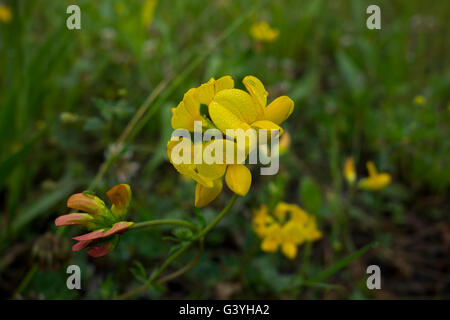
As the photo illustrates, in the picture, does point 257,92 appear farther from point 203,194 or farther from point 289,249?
point 289,249

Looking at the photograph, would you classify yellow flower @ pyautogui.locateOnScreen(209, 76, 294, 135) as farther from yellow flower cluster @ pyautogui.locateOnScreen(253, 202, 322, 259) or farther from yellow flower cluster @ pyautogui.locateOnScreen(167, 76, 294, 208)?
yellow flower cluster @ pyautogui.locateOnScreen(253, 202, 322, 259)

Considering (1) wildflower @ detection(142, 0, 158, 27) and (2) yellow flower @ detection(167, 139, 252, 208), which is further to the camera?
(1) wildflower @ detection(142, 0, 158, 27)

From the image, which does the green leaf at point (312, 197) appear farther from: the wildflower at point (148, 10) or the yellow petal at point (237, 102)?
the wildflower at point (148, 10)

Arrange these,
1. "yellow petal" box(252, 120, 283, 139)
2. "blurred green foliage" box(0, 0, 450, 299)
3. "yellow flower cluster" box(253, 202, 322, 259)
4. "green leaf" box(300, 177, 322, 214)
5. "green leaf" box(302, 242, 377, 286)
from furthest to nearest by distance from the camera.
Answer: "green leaf" box(300, 177, 322, 214)
"blurred green foliage" box(0, 0, 450, 299)
"yellow flower cluster" box(253, 202, 322, 259)
"green leaf" box(302, 242, 377, 286)
"yellow petal" box(252, 120, 283, 139)

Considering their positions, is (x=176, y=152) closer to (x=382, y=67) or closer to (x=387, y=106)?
(x=387, y=106)

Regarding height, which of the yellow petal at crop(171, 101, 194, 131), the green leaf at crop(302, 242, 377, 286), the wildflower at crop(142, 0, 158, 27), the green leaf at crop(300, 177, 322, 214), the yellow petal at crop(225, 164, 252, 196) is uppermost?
the wildflower at crop(142, 0, 158, 27)

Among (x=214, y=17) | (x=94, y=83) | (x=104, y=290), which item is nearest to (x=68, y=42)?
(x=94, y=83)

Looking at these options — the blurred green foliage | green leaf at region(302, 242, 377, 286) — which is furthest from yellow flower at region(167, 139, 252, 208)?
green leaf at region(302, 242, 377, 286)

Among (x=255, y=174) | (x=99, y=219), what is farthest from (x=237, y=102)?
(x=255, y=174)
